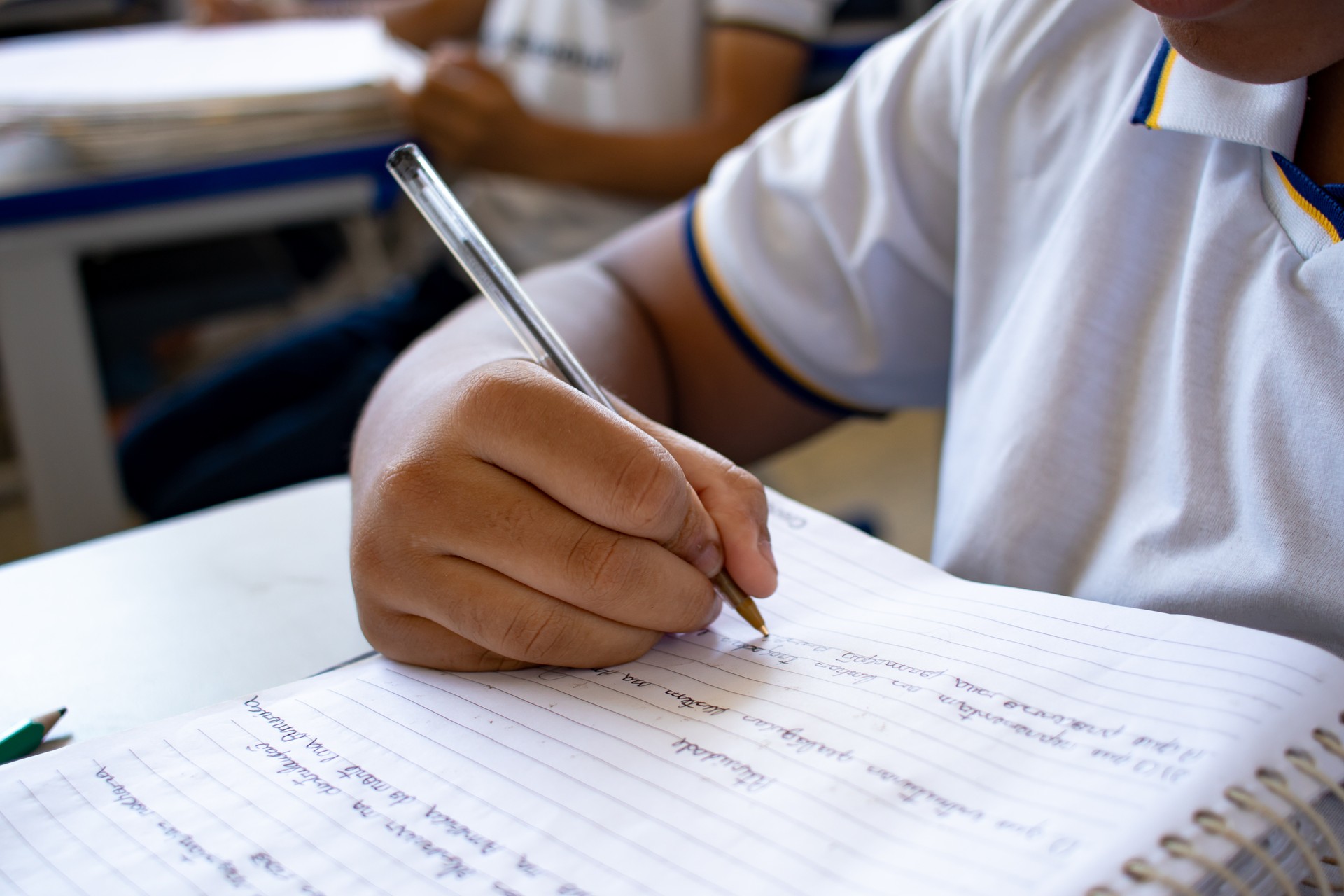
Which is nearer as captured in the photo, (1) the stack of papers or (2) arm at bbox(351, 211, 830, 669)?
(2) arm at bbox(351, 211, 830, 669)

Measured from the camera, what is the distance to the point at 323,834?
33 centimetres

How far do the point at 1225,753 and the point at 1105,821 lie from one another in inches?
1.6

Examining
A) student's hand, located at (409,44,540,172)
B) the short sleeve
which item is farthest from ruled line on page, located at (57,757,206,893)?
the short sleeve

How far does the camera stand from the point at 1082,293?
51cm

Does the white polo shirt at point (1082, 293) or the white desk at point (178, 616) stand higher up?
the white polo shirt at point (1082, 293)

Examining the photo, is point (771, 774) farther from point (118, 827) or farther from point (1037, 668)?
point (118, 827)

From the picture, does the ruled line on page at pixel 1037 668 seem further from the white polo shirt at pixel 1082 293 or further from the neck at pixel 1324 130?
the neck at pixel 1324 130

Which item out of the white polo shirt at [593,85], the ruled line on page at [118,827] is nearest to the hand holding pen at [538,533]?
the ruled line on page at [118,827]

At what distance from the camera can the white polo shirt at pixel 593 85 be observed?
1.37 m

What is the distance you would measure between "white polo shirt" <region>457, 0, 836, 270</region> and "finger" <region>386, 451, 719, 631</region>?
3.30 feet

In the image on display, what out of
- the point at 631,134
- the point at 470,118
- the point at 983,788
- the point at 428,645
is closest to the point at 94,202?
the point at 470,118

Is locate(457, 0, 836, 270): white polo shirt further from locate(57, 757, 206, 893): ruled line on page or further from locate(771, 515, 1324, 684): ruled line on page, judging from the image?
locate(57, 757, 206, 893): ruled line on page

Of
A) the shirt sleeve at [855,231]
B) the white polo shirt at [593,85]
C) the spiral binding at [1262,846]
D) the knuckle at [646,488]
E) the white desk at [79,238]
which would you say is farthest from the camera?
the white polo shirt at [593,85]

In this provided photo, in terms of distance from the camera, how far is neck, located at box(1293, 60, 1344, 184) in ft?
1.47
